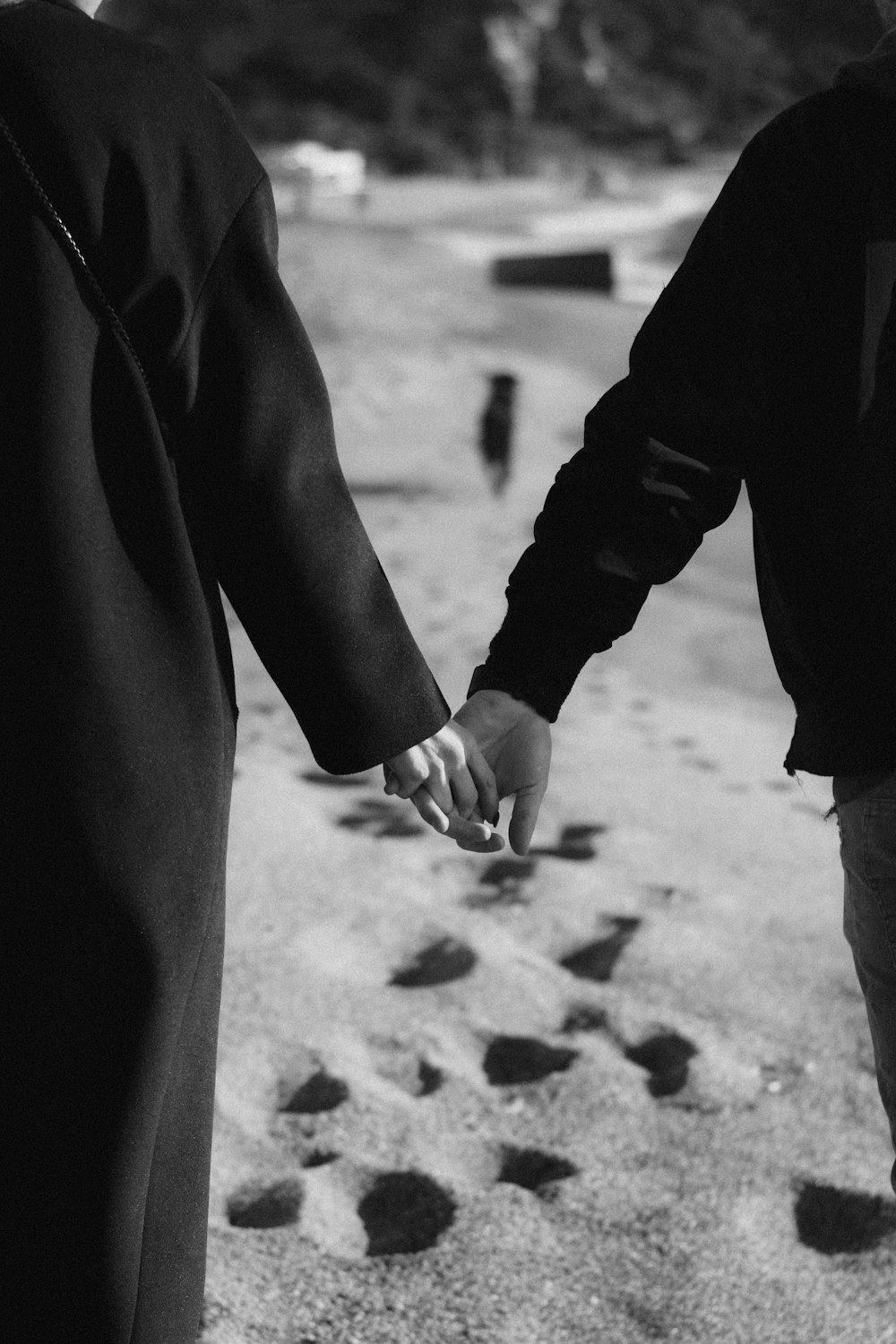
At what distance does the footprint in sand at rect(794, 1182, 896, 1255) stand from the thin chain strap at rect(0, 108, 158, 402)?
4.90 feet

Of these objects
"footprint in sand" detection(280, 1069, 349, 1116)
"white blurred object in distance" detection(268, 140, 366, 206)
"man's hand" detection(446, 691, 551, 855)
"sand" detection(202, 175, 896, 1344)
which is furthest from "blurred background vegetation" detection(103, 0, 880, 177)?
"man's hand" detection(446, 691, 551, 855)

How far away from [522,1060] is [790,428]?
4.57 feet

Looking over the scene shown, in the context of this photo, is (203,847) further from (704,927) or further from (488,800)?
(704,927)

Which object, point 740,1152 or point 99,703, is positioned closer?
point 99,703

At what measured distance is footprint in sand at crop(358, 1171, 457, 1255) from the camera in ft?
6.63

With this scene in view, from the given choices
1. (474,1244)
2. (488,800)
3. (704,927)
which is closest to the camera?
(488,800)

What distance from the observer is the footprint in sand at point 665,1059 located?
2385mm

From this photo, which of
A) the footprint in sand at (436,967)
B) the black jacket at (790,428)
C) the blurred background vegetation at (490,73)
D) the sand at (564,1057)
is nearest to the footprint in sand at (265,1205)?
the sand at (564,1057)

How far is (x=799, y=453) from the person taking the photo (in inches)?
54.3

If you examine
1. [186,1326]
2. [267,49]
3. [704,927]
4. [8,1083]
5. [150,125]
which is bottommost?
[267,49]

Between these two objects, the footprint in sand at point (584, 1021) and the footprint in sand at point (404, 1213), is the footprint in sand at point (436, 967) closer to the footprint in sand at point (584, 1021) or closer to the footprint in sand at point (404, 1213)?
the footprint in sand at point (584, 1021)

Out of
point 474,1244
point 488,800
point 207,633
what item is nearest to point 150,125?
point 207,633

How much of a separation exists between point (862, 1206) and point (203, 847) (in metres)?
1.22

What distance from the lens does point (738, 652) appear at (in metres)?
4.95
